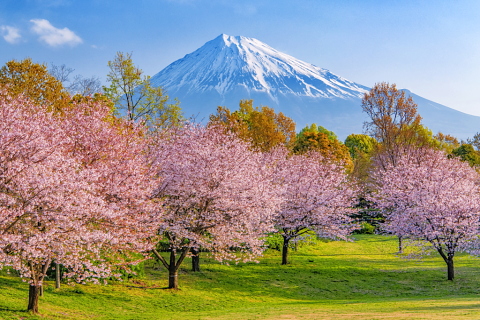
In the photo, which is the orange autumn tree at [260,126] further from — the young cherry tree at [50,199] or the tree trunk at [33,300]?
the tree trunk at [33,300]

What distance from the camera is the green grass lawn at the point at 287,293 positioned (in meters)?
16.6

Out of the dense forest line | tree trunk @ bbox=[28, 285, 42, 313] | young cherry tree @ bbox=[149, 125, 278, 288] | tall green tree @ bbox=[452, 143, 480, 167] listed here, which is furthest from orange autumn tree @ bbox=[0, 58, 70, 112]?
tall green tree @ bbox=[452, 143, 480, 167]

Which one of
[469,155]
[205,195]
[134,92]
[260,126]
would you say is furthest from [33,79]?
[469,155]

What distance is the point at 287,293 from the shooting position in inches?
960

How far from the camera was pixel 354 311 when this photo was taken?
55.7 feet

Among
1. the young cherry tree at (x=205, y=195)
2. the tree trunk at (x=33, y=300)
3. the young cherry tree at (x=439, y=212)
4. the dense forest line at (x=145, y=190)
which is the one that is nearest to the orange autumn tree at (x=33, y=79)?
the dense forest line at (x=145, y=190)

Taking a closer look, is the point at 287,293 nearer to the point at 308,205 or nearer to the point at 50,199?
the point at 308,205

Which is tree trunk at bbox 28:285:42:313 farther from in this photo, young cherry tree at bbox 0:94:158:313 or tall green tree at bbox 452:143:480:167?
tall green tree at bbox 452:143:480:167

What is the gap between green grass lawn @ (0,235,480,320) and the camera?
1664 cm

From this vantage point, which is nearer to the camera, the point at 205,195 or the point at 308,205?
the point at 205,195

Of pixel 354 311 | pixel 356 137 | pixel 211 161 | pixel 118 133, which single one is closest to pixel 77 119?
pixel 118 133

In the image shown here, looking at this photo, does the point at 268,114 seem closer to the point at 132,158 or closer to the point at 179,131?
the point at 179,131

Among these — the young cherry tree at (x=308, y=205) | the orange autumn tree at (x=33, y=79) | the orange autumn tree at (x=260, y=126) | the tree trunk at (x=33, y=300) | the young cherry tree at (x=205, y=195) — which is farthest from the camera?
the orange autumn tree at (x=260, y=126)

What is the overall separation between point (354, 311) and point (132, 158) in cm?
1130
